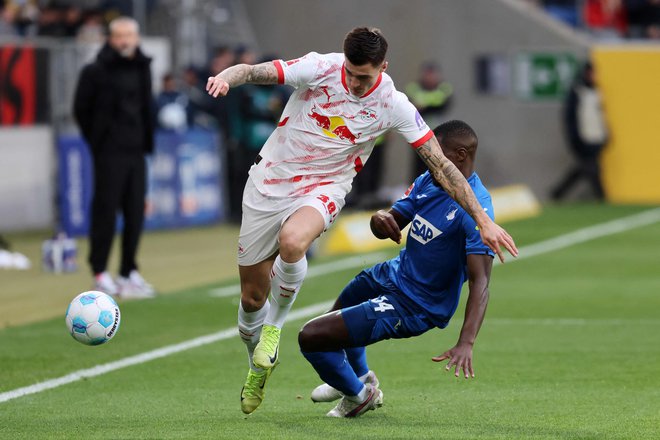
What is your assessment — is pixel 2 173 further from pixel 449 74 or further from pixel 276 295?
pixel 276 295

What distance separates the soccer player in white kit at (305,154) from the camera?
7574 millimetres

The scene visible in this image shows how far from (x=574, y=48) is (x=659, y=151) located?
2466 mm

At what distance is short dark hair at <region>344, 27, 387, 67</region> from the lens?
24.0 feet

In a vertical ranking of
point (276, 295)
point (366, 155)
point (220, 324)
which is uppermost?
point (366, 155)

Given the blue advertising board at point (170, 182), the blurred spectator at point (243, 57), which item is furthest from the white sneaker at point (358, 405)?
the blurred spectator at point (243, 57)

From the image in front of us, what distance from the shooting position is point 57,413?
792 cm

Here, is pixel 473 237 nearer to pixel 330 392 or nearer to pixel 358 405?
pixel 358 405

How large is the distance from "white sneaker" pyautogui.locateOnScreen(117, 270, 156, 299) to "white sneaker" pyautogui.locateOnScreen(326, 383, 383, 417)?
595cm

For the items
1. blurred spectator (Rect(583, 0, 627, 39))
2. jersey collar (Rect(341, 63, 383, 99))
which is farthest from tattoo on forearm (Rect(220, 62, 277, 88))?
blurred spectator (Rect(583, 0, 627, 39))

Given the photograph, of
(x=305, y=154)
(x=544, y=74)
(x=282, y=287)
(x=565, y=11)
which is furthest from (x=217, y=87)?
(x=565, y=11)

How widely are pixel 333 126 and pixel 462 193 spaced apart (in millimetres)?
1062

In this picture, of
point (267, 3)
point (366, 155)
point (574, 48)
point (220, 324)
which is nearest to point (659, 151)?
point (574, 48)

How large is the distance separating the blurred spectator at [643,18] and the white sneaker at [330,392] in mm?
19827

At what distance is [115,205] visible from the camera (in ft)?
44.3
